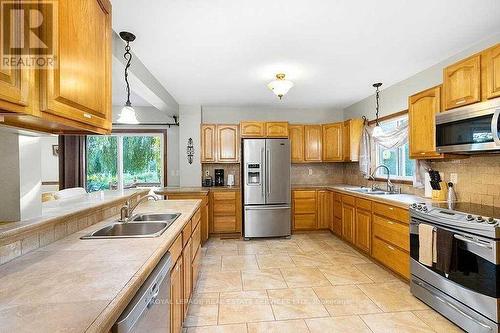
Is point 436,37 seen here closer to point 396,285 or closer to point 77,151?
point 396,285

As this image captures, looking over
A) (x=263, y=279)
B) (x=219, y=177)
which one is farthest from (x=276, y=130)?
(x=263, y=279)

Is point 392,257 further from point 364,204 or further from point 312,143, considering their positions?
point 312,143

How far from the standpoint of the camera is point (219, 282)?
9.84 ft

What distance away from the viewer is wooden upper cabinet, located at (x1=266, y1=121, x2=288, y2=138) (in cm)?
493

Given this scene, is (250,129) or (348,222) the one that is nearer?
(348,222)

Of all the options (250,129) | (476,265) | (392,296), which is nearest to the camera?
(476,265)

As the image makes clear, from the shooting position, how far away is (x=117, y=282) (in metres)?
1.04

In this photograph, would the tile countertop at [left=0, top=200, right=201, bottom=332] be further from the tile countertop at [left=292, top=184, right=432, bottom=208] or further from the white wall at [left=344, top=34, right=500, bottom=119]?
the white wall at [left=344, top=34, right=500, bottom=119]

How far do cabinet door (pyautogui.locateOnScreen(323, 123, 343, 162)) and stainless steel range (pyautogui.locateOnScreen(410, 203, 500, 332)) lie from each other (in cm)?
274

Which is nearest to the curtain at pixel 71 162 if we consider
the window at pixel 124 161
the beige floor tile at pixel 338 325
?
the window at pixel 124 161

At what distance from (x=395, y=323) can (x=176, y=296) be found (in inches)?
71.5

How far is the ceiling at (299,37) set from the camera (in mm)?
2035

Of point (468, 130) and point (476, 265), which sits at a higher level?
point (468, 130)

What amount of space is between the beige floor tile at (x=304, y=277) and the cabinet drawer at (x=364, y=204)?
1087mm
